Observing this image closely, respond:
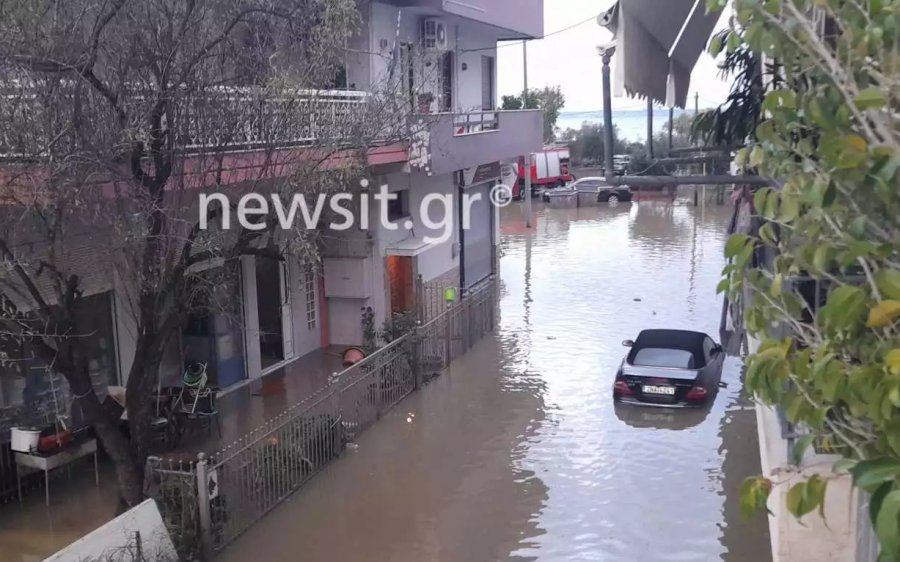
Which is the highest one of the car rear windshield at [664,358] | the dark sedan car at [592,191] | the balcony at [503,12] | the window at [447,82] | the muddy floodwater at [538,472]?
the balcony at [503,12]

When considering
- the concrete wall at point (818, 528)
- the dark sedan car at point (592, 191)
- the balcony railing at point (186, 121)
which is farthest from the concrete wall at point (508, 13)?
the dark sedan car at point (592, 191)

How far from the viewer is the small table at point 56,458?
897cm

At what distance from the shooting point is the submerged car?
12203 millimetres

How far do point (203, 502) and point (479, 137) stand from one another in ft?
35.9

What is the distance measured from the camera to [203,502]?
26.3 ft

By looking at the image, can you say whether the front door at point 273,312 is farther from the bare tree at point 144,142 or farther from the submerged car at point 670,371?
the submerged car at point 670,371

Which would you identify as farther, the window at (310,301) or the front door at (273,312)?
the window at (310,301)

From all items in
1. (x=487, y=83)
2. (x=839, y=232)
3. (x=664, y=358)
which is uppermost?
(x=487, y=83)

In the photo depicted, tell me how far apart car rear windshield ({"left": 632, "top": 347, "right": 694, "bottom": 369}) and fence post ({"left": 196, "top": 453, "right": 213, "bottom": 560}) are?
7051 millimetres

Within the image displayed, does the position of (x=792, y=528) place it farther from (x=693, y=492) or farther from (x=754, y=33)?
(x=754, y=33)

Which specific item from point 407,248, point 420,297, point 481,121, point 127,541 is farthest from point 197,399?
point 481,121

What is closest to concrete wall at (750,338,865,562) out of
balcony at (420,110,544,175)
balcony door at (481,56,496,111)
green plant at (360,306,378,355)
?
balcony at (420,110,544,175)

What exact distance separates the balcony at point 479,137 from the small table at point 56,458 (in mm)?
6580

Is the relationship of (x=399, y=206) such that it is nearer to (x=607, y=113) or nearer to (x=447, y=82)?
(x=447, y=82)
